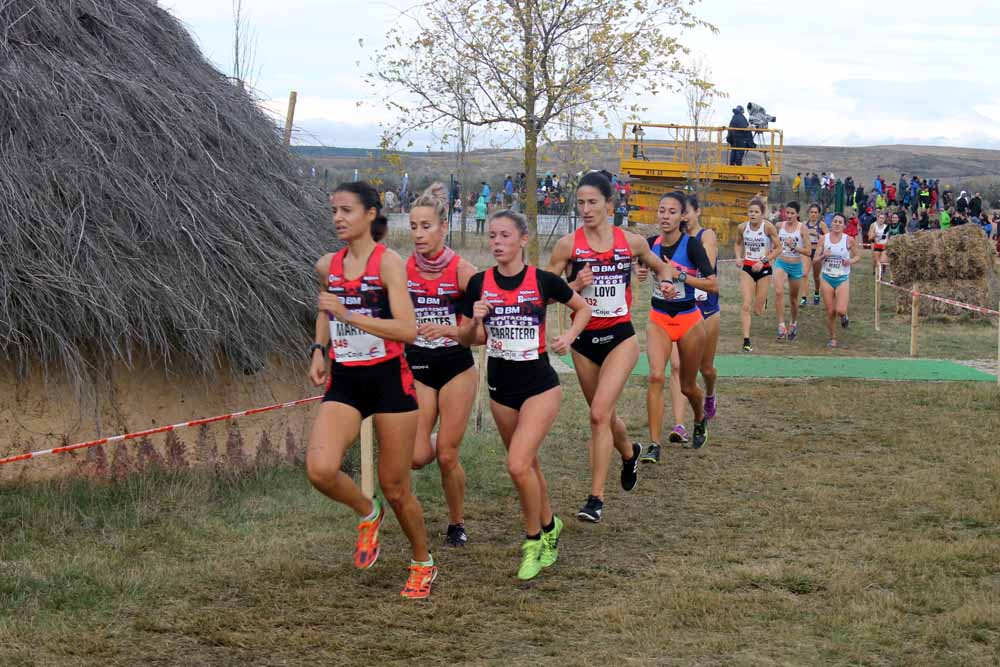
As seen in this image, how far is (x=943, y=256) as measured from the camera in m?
19.9

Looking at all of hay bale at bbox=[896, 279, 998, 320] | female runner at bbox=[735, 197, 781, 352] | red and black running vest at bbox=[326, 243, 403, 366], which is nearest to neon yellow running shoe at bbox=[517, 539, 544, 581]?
red and black running vest at bbox=[326, 243, 403, 366]

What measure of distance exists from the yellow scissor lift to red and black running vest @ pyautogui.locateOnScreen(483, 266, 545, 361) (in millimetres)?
23777

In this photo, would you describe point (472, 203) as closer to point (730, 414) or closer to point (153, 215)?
point (730, 414)

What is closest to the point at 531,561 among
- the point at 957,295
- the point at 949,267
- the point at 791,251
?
the point at 791,251

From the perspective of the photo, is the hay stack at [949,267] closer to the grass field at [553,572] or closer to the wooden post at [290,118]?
the grass field at [553,572]

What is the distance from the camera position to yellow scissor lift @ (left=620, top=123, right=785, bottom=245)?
3020cm

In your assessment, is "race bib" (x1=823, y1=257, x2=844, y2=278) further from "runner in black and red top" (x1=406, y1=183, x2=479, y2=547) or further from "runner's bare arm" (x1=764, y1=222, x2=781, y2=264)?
"runner in black and red top" (x1=406, y1=183, x2=479, y2=547)

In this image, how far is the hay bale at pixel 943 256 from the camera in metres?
19.8

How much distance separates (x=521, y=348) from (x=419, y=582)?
1409 mm

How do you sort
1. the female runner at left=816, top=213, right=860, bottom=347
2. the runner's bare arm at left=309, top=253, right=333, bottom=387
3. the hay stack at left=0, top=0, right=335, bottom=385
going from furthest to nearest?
the female runner at left=816, top=213, right=860, bottom=347, the hay stack at left=0, top=0, right=335, bottom=385, the runner's bare arm at left=309, top=253, right=333, bottom=387

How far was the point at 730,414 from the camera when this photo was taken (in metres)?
11.5

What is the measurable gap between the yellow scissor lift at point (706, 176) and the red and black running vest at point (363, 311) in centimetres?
2453

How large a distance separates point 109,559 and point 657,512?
12.0 feet

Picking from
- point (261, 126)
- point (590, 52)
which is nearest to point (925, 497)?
point (261, 126)
